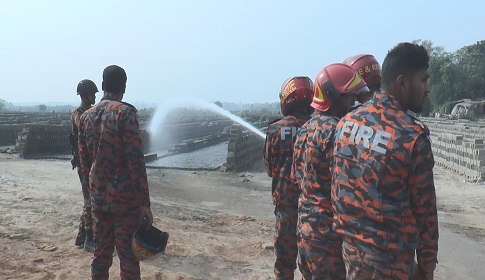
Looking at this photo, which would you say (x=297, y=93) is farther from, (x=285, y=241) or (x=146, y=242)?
(x=146, y=242)

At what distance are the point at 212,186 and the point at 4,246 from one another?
5.39 m

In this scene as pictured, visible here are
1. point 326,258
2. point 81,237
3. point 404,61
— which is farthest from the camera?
point 81,237

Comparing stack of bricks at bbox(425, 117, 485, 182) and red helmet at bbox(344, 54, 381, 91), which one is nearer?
red helmet at bbox(344, 54, 381, 91)

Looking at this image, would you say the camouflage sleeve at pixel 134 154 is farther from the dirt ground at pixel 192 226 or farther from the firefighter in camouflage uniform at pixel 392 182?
the firefighter in camouflage uniform at pixel 392 182

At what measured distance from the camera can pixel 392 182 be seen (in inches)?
75.5

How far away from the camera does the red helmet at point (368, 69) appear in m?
3.77

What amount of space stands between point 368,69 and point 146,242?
2401 millimetres

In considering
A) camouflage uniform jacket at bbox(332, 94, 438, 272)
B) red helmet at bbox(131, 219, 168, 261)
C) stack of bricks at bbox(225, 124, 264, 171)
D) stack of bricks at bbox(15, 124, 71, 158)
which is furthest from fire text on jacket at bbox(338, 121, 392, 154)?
stack of bricks at bbox(15, 124, 71, 158)

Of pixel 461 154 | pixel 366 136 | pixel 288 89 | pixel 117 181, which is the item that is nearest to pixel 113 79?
pixel 117 181

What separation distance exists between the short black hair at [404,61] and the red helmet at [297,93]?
1.48m

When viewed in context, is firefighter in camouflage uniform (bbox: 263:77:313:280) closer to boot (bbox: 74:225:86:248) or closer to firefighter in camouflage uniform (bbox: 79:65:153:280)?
firefighter in camouflage uniform (bbox: 79:65:153:280)

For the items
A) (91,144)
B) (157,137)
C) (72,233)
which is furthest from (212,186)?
(157,137)

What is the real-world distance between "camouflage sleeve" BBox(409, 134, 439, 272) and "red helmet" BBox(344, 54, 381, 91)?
1.97 m

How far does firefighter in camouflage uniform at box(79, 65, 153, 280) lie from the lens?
11.1 feet
